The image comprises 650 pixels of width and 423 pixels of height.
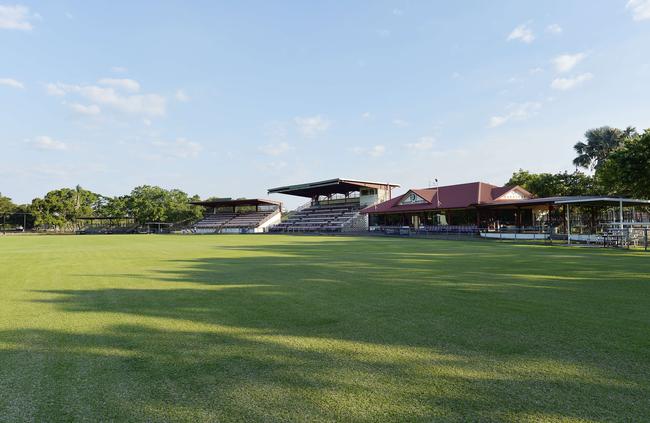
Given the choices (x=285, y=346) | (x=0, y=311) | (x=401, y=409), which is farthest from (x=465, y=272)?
(x=0, y=311)

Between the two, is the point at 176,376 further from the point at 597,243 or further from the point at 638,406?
the point at 597,243

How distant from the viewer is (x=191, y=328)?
4.75m

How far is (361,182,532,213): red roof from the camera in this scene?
36.8 meters

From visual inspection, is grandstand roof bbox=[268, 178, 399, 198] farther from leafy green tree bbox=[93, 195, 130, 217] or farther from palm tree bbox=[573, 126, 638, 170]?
leafy green tree bbox=[93, 195, 130, 217]

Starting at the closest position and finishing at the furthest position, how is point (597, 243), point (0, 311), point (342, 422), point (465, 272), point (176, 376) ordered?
point (342, 422), point (176, 376), point (0, 311), point (465, 272), point (597, 243)

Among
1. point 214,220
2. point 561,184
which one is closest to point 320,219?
point 214,220

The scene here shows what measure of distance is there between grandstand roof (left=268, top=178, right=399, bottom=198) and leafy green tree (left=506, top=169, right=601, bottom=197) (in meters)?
19.6

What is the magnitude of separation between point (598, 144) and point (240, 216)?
55916 millimetres

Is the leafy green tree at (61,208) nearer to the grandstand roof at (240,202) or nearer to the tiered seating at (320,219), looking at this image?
the grandstand roof at (240,202)

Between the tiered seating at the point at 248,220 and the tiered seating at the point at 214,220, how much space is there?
58.4 inches

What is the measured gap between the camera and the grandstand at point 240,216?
6341 centimetres

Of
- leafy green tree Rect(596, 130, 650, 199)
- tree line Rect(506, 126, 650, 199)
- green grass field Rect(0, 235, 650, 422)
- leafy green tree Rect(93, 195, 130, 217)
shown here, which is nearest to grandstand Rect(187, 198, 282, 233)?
leafy green tree Rect(93, 195, 130, 217)

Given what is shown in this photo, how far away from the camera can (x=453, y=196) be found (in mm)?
40406

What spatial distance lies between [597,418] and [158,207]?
79568mm
